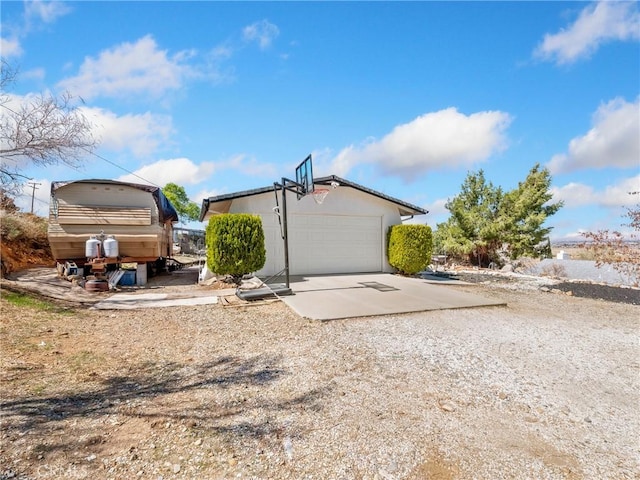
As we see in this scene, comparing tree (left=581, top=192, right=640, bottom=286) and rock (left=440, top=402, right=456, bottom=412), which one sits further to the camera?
tree (left=581, top=192, right=640, bottom=286)

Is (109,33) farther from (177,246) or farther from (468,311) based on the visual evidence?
(177,246)

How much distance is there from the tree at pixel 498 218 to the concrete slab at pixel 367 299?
8.73m

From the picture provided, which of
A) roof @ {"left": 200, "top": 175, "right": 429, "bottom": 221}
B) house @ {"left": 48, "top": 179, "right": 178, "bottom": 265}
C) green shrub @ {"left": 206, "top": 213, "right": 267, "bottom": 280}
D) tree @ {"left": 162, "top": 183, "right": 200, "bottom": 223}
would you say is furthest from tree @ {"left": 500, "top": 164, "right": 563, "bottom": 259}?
tree @ {"left": 162, "top": 183, "right": 200, "bottom": 223}

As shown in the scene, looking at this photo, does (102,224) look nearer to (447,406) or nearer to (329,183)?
(329,183)

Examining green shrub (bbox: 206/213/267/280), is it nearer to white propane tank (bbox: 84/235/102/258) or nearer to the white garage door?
the white garage door

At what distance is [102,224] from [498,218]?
1737 centimetres

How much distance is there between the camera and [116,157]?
16719mm

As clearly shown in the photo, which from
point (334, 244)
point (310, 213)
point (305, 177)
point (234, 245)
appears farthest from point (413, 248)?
point (234, 245)

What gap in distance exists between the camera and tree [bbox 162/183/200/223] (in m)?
33.6

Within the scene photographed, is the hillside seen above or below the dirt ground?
above

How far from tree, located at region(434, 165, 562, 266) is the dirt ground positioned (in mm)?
11833

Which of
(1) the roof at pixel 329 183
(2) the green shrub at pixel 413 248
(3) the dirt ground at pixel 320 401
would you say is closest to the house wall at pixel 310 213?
(1) the roof at pixel 329 183

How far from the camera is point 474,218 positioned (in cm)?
1666

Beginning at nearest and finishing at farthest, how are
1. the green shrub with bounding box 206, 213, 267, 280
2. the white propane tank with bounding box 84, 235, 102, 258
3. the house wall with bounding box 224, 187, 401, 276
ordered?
the green shrub with bounding box 206, 213, 267, 280, the white propane tank with bounding box 84, 235, 102, 258, the house wall with bounding box 224, 187, 401, 276
